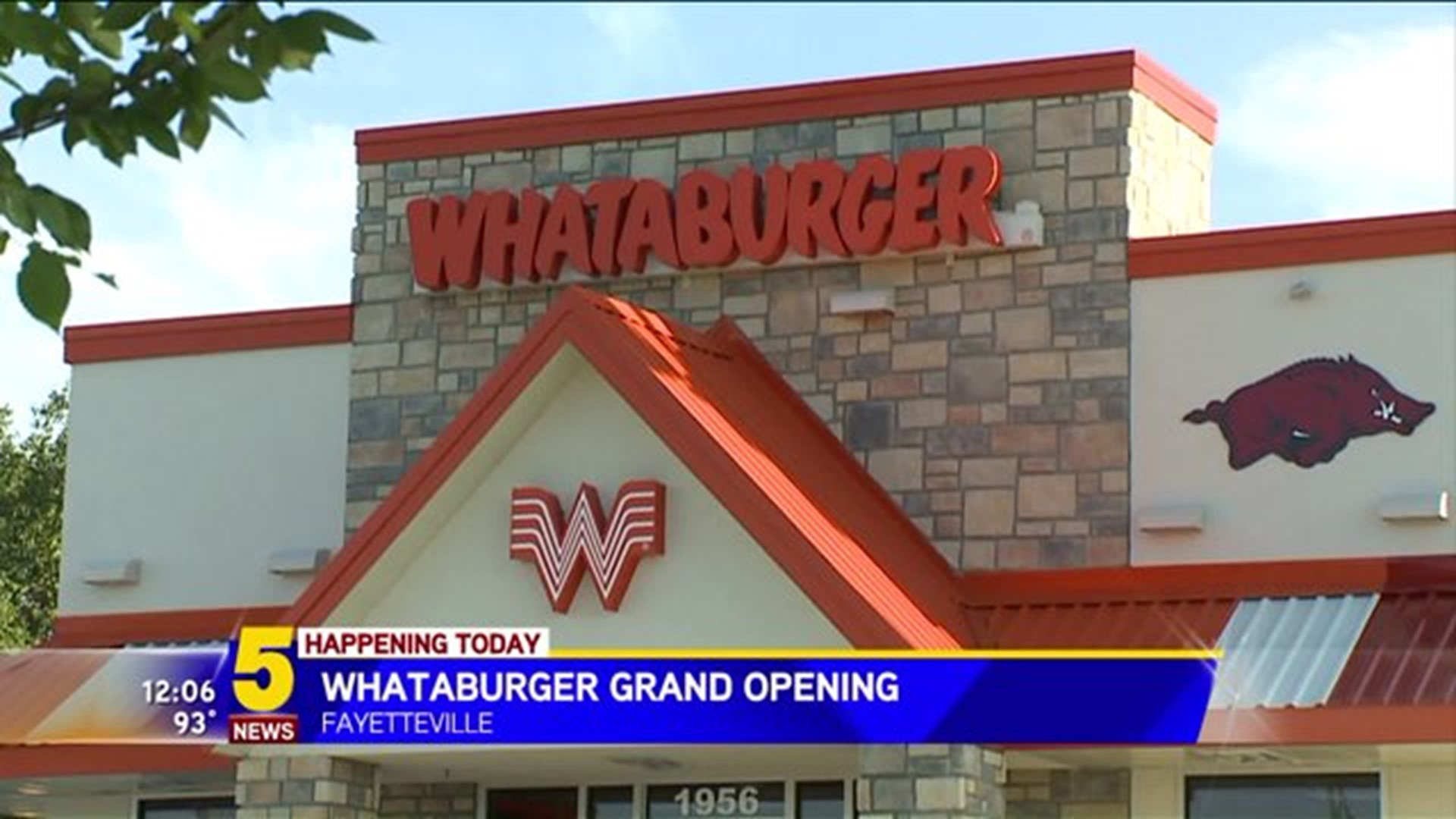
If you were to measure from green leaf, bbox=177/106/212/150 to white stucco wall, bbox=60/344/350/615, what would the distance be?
15080 mm

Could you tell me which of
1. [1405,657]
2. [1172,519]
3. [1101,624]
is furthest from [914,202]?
[1405,657]

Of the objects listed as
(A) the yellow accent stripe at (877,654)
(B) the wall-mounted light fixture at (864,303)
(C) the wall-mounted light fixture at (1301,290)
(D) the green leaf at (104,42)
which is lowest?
(A) the yellow accent stripe at (877,654)

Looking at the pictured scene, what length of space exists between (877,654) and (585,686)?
6.87ft

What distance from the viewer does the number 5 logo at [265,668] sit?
18422 millimetres

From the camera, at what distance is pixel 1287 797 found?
60.2 feet

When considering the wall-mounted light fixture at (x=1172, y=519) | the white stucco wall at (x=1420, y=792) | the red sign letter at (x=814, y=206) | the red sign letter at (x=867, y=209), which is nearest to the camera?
the white stucco wall at (x=1420, y=792)

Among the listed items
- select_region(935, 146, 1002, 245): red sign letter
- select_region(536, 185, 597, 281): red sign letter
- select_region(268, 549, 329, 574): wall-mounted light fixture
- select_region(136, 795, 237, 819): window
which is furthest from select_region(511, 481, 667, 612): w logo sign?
select_region(136, 795, 237, 819): window

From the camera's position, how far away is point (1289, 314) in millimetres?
19281

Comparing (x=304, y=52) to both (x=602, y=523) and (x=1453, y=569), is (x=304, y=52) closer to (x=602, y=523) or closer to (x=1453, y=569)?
(x=602, y=523)

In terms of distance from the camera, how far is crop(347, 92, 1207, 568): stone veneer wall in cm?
1970

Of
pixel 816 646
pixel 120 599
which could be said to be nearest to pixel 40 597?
pixel 120 599

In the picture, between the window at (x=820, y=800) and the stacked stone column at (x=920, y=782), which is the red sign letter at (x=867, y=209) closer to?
the window at (x=820, y=800)

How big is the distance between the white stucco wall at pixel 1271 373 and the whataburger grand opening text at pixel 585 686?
315cm

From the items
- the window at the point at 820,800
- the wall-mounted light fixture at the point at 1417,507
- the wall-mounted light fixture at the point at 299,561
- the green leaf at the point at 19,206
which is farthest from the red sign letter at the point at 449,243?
the green leaf at the point at 19,206
